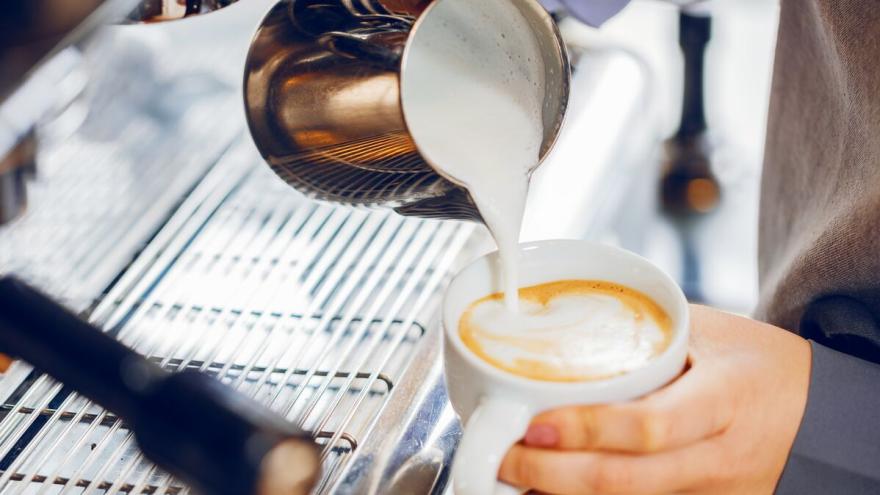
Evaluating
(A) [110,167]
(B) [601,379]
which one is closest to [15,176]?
(A) [110,167]

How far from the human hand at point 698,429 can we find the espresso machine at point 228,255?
9 cm

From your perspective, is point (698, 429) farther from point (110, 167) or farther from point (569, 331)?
point (110, 167)

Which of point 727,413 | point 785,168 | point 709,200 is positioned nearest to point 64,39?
point 727,413

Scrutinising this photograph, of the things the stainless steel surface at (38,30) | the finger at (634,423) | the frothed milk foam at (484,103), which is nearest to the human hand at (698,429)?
the finger at (634,423)

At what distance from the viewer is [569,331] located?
0.53 metres

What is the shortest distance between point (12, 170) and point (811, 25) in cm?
62

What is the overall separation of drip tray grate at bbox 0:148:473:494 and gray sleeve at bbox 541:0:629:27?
204 mm

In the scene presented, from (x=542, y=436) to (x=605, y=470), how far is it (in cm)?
5

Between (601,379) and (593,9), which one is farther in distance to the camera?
(593,9)

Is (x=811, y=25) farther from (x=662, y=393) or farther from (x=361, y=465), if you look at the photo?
(x=361, y=465)

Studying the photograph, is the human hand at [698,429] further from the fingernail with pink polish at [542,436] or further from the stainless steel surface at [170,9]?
the stainless steel surface at [170,9]

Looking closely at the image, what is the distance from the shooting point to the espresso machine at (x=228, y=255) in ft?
1.25

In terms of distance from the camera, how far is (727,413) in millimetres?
504

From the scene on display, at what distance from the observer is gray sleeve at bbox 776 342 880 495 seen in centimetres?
54
